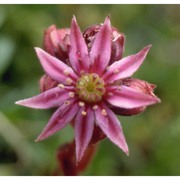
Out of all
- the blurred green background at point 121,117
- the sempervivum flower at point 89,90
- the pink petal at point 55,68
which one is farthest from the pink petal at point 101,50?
the blurred green background at point 121,117

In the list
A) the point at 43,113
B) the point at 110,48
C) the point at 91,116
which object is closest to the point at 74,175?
the point at 91,116

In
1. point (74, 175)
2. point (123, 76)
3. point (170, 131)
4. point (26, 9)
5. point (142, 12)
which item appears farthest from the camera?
point (142, 12)

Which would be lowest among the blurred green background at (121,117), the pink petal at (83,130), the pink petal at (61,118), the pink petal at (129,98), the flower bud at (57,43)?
the blurred green background at (121,117)

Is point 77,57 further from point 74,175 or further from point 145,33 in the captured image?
point 145,33

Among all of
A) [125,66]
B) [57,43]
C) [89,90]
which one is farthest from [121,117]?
[125,66]

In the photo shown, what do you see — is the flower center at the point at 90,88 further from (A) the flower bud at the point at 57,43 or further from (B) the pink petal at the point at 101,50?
(A) the flower bud at the point at 57,43

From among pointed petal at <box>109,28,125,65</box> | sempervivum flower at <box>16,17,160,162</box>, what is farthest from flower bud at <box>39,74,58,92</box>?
pointed petal at <box>109,28,125,65</box>

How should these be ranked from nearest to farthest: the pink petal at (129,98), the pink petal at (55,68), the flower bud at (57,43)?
the pink petal at (129,98) → the pink petal at (55,68) → the flower bud at (57,43)
